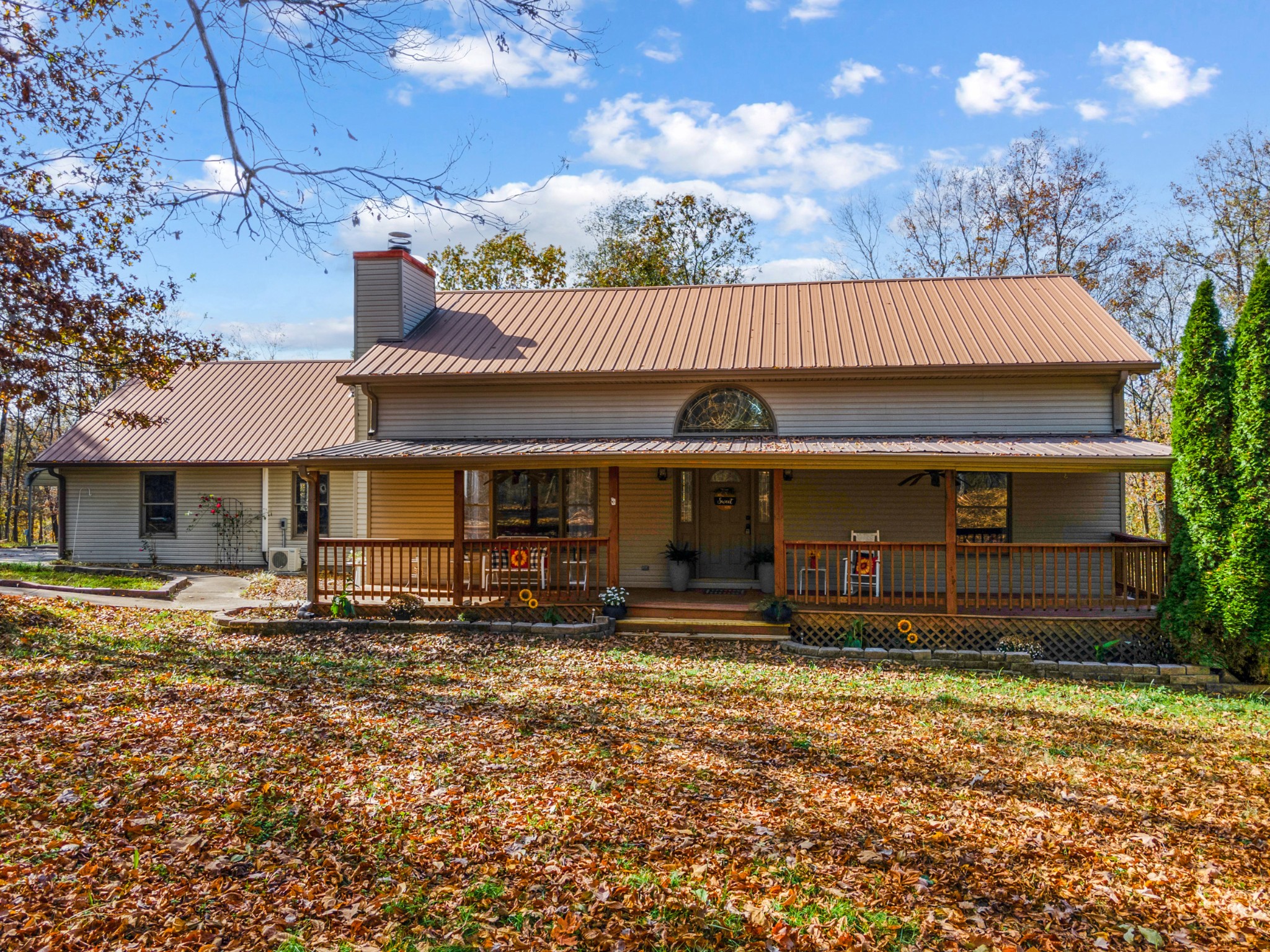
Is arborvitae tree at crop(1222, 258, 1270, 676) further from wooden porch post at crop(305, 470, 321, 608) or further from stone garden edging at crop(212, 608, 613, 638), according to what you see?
wooden porch post at crop(305, 470, 321, 608)

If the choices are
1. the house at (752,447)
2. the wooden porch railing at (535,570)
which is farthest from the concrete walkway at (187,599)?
the wooden porch railing at (535,570)

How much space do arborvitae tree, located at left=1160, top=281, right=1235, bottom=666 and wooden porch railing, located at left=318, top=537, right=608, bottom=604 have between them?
8043mm

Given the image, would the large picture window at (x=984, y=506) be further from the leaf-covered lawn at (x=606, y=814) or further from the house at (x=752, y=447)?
the leaf-covered lawn at (x=606, y=814)

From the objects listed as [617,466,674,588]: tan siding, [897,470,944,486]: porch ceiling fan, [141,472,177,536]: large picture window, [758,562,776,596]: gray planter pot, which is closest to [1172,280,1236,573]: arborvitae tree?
[897,470,944,486]: porch ceiling fan

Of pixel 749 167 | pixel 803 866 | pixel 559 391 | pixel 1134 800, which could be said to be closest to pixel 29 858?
pixel 803 866

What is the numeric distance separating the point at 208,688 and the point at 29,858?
3.74 m

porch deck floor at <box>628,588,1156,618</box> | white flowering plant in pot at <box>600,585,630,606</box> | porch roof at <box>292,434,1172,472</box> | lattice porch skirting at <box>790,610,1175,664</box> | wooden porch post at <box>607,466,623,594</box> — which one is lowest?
lattice porch skirting at <box>790,610,1175,664</box>

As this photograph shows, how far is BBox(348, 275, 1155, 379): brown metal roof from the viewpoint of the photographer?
12.9 m

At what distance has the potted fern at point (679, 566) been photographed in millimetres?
13406

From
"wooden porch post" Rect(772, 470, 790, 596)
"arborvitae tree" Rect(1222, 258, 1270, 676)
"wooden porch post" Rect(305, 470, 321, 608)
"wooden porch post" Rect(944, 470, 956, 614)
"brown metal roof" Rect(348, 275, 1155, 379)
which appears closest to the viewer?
"arborvitae tree" Rect(1222, 258, 1270, 676)

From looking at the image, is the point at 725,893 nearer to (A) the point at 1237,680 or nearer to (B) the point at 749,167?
(A) the point at 1237,680

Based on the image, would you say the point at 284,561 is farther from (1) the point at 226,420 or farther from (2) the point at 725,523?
(2) the point at 725,523

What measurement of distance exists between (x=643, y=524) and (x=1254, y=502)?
28.5 feet

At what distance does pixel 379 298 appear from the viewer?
15.4 meters
